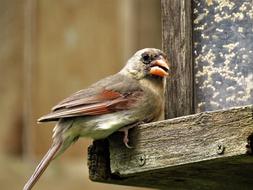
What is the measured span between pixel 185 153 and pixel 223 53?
2.23 ft

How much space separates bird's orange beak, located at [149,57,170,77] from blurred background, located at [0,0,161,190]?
5.39 feet

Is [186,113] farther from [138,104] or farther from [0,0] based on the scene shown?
[0,0]

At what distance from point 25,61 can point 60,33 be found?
302 millimetres

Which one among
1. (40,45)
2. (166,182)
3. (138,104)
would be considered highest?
(40,45)

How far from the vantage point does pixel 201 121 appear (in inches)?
219

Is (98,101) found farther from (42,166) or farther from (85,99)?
(42,166)

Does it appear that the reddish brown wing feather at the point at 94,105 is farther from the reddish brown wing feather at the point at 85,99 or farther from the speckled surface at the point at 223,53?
the speckled surface at the point at 223,53

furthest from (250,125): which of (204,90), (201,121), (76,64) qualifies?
(76,64)

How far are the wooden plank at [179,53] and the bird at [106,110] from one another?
6cm

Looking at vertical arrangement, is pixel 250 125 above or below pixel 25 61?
below

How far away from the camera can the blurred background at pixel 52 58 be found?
8.23 meters

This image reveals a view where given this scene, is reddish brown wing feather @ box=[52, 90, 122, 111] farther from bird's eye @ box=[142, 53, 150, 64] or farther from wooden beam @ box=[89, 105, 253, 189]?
bird's eye @ box=[142, 53, 150, 64]

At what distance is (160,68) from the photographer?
21.0 feet

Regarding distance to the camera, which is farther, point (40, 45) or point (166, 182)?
point (40, 45)
